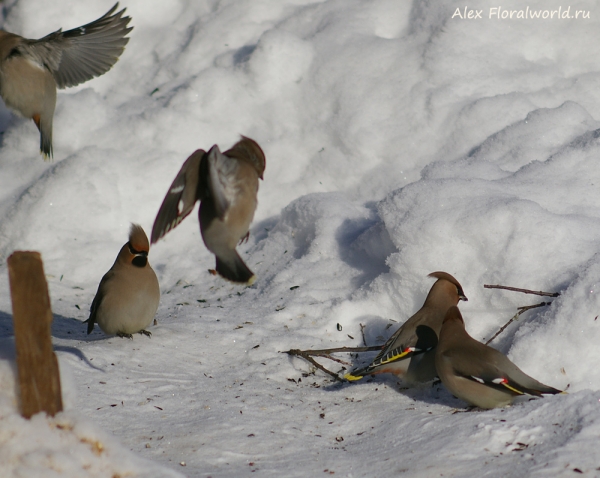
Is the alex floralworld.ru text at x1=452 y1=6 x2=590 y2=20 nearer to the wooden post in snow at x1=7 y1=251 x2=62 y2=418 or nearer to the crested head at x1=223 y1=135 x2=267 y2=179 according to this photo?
the crested head at x1=223 y1=135 x2=267 y2=179

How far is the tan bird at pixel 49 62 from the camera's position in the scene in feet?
15.7

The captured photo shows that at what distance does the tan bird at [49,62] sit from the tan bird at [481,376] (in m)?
3.17

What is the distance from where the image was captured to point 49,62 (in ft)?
17.2

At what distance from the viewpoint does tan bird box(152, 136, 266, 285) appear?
240cm

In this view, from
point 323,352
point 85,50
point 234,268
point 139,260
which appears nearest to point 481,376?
point 323,352

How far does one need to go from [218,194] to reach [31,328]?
709mm

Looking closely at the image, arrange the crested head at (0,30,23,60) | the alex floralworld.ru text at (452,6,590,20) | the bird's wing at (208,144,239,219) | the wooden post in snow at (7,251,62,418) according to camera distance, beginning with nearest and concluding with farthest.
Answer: the wooden post in snow at (7,251,62,418), the bird's wing at (208,144,239,219), the crested head at (0,30,23,60), the alex floralworld.ru text at (452,6,590,20)

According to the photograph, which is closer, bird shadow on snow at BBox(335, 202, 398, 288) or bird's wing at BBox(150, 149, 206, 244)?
bird's wing at BBox(150, 149, 206, 244)

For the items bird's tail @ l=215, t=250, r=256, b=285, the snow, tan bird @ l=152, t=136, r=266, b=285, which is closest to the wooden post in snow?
the snow

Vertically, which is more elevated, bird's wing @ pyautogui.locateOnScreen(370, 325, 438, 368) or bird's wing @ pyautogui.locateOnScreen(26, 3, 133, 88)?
bird's wing @ pyautogui.locateOnScreen(26, 3, 133, 88)

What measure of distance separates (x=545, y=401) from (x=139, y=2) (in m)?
5.95

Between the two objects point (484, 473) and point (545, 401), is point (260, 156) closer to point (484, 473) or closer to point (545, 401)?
point (484, 473)

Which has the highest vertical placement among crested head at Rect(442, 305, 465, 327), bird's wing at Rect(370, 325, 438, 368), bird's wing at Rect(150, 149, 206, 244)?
bird's wing at Rect(150, 149, 206, 244)

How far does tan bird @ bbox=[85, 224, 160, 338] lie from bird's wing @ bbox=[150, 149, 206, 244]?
71.6 inches
